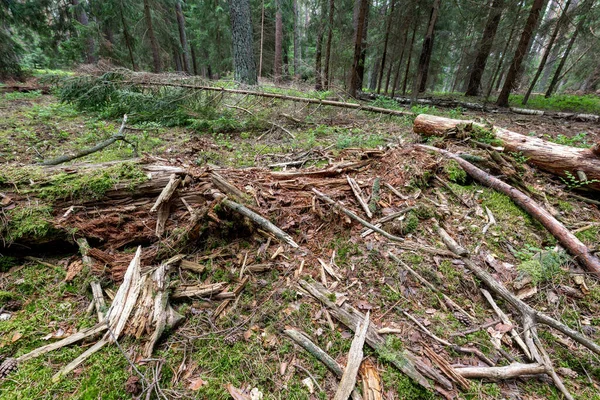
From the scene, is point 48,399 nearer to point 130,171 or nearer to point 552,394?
point 130,171

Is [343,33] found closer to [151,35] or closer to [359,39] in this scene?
[359,39]

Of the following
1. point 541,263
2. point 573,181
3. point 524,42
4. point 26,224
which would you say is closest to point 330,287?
point 541,263

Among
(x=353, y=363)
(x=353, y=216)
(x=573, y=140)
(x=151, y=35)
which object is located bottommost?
(x=353, y=363)

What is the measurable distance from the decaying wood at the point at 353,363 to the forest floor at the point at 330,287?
0.07m

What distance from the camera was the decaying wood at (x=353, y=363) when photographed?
5.25 feet

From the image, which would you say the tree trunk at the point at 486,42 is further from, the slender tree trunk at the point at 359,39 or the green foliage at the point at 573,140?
the green foliage at the point at 573,140

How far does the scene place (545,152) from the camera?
4191mm

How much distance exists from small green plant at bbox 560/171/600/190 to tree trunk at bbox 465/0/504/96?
938cm

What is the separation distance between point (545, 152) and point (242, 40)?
9.89m

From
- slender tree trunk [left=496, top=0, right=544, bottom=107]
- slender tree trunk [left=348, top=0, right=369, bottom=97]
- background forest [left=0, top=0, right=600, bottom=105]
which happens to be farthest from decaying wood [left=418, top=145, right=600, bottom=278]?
slender tree trunk [left=496, top=0, right=544, bottom=107]

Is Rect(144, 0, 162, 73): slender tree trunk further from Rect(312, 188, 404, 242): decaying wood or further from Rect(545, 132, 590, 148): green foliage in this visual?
Rect(545, 132, 590, 148): green foliage

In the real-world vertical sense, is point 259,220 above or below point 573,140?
below

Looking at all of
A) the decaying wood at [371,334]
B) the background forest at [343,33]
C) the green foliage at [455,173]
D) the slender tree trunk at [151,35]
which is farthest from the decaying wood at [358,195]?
the slender tree trunk at [151,35]

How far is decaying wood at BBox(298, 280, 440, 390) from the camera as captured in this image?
169cm
